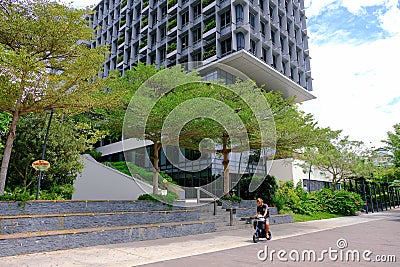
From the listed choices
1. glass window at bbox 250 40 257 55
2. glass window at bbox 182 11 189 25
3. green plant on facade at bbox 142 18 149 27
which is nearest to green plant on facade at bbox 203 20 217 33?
glass window at bbox 250 40 257 55

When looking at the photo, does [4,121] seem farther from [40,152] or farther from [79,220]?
[79,220]

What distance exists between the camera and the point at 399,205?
37906mm

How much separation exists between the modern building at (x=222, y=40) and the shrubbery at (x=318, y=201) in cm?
801

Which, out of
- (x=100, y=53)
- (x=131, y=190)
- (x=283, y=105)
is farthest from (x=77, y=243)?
(x=283, y=105)

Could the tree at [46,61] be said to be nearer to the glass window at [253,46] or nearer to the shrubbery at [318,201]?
the shrubbery at [318,201]

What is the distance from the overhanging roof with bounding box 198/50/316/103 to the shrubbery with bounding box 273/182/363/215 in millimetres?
8577

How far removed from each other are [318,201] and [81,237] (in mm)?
18491

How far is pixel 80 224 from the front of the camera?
991cm

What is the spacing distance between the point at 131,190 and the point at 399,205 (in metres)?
34.5

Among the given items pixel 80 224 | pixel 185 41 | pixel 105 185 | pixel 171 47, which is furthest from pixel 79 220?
pixel 185 41

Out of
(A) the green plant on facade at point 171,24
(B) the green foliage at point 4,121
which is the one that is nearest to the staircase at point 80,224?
(B) the green foliage at point 4,121

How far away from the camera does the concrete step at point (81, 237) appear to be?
25.0 ft

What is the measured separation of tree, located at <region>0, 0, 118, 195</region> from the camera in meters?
9.98

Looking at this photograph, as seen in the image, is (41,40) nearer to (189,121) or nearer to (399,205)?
(189,121)
